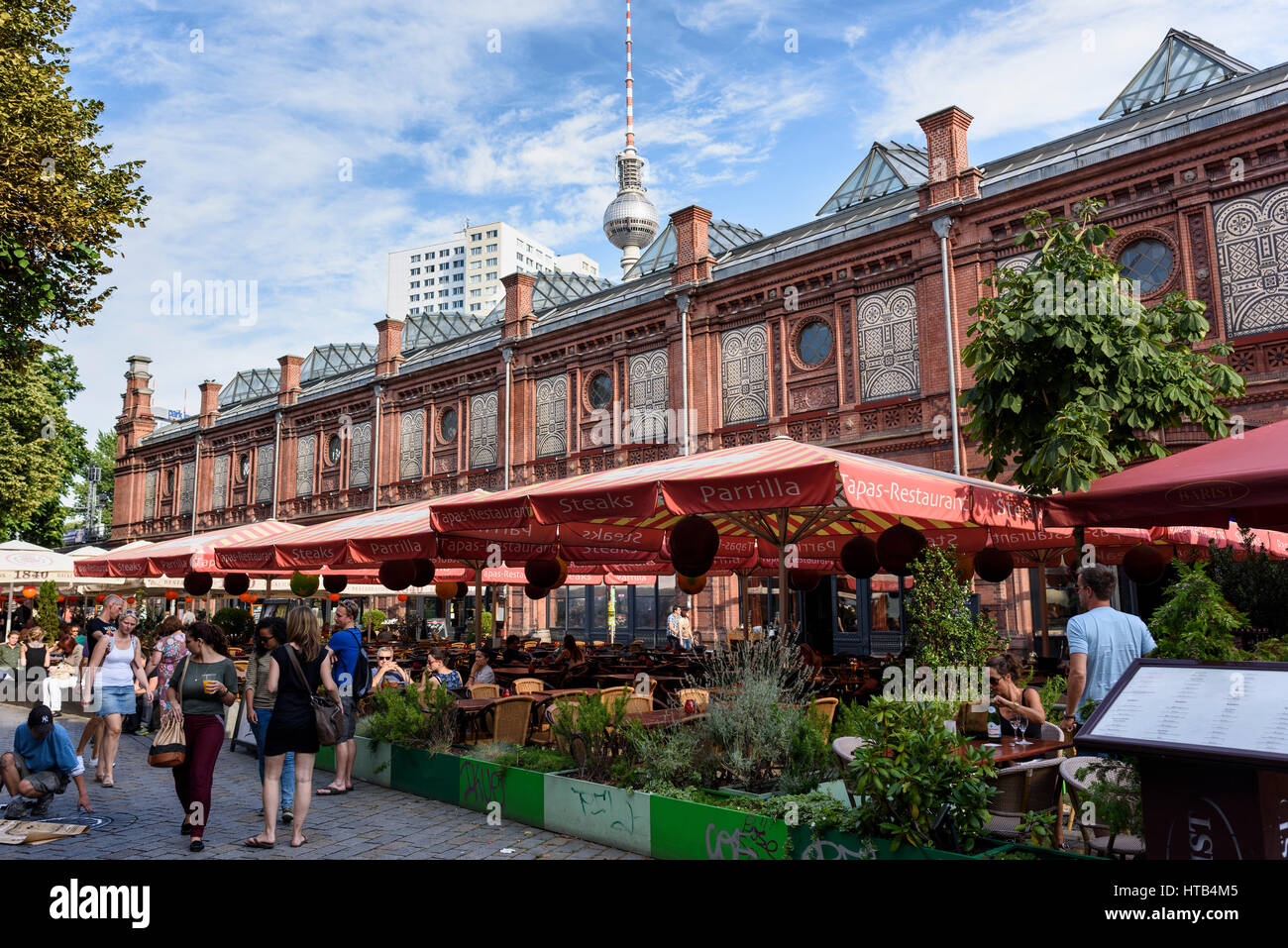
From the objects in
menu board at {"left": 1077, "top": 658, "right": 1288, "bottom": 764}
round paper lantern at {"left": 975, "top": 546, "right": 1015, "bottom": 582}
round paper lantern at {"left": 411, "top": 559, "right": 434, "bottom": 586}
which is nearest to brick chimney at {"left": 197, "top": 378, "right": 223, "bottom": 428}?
round paper lantern at {"left": 411, "top": 559, "right": 434, "bottom": 586}

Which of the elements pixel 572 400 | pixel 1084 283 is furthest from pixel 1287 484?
pixel 572 400

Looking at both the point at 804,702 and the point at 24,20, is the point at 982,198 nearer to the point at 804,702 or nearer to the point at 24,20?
the point at 804,702

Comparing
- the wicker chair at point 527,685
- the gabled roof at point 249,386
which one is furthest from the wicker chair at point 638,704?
the gabled roof at point 249,386

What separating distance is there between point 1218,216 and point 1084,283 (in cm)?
806

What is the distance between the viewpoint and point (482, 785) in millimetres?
7527

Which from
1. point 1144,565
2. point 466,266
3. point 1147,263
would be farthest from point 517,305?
point 466,266

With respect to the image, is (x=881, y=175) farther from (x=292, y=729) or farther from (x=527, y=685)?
(x=292, y=729)

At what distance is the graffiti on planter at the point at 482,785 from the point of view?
7332 millimetres

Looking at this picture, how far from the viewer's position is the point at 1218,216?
15234 mm

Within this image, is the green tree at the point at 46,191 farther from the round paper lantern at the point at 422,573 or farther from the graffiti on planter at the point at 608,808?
the graffiti on planter at the point at 608,808

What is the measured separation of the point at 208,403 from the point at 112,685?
3592 centimetres

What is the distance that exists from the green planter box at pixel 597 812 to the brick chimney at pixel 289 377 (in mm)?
32113

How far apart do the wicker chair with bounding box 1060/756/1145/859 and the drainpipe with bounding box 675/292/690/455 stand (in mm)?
16901

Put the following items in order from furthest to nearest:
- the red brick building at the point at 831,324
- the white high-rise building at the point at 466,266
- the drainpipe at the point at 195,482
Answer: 1. the white high-rise building at the point at 466,266
2. the drainpipe at the point at 195,482
3. the red brick building at the point at 831,324
